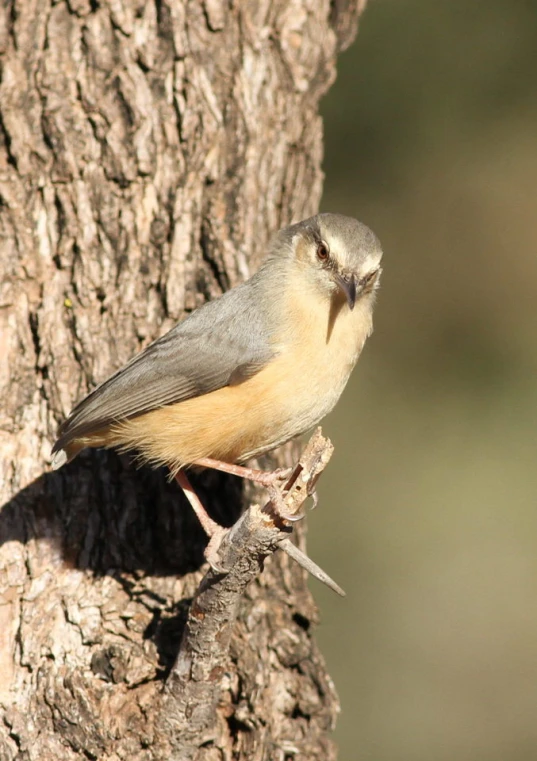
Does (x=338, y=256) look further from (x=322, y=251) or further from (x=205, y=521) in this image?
(x=205, y=521)

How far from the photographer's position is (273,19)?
245 inches

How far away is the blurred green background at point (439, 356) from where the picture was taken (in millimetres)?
10055

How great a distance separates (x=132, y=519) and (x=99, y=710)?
108 centimetres

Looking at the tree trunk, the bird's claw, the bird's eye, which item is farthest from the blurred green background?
the bird's eye

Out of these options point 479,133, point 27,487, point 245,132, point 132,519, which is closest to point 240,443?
point 132,519

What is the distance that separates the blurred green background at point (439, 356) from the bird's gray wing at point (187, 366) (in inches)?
194

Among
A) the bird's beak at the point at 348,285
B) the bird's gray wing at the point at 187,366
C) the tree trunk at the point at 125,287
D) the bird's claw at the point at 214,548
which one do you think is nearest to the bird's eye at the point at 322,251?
the bird's beak at the point at 348,285

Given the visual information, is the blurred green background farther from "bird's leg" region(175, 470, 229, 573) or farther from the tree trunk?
"bird's leg" region(175, 470, 229, 573)

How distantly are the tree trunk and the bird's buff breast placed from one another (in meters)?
0.46

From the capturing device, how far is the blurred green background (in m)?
10.1

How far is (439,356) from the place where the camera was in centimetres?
1109

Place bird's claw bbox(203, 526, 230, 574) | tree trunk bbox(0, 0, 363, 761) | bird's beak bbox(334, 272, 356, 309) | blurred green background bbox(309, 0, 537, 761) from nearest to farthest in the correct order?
bird's claw bbox(203, 526, 230, 574) < bird's beak bbox(334, 272, 356, 309) < tree trunk bbox(0, 0, 363, 761) < blurred green background bbox(309, 0, 537, 761)

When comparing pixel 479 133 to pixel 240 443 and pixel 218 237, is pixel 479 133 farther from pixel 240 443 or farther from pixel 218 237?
pixel 240 443

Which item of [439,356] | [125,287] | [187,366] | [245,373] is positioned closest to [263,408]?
[245,373]
